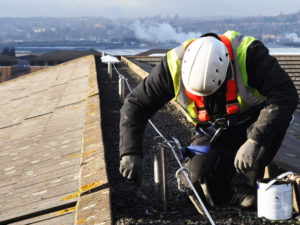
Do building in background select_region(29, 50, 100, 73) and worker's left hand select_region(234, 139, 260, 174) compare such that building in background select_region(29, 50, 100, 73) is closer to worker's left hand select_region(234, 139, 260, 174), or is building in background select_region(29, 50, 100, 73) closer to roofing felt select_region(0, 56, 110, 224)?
roofing felt select_region(0, 56, 110, 224)

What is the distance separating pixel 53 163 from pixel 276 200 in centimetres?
273

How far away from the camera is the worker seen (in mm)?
3707

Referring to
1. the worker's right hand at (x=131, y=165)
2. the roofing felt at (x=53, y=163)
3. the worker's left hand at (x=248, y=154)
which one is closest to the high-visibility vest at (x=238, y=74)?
the worker's left hand at (x=248, y=154)

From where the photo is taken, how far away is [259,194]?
372 cm

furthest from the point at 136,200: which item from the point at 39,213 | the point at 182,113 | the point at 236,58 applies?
the point at 182,113

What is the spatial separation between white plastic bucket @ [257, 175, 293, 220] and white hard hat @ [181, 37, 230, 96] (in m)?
0.77

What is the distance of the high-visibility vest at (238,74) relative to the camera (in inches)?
150

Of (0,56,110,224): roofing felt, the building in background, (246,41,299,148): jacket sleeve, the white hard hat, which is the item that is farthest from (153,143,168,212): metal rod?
the building in background

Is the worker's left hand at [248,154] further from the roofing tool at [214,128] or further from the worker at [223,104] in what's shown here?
the roofing tool at [214,128]

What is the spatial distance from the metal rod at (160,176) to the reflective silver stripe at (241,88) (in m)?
0.69

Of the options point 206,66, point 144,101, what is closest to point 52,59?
point 144,101

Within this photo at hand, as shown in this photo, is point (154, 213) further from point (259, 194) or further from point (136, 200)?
point (259, 194)

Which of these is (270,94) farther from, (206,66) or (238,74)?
(206,66)

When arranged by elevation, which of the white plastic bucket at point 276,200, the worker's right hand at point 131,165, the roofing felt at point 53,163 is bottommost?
the roofing felt at point 53,163
